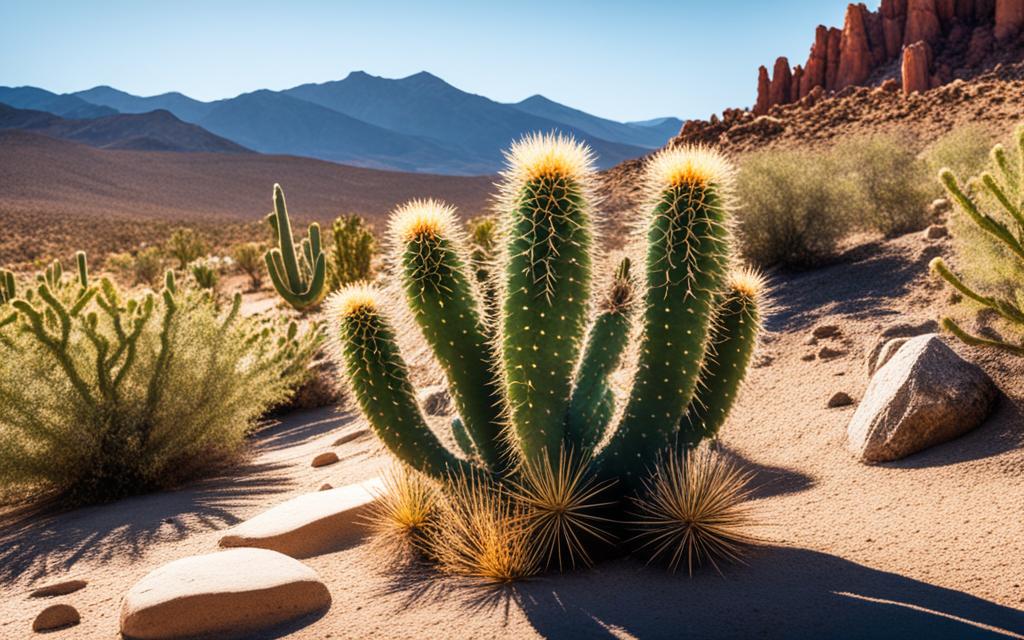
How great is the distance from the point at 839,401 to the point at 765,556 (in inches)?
132

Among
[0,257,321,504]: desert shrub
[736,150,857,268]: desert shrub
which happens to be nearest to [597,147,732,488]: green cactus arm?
[0,257,321,504]: desert shrub

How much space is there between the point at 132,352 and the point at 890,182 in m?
12.7

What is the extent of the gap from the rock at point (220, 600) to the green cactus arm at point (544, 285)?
1.38 meters

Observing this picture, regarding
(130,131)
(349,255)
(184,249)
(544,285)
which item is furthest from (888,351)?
(130,131)

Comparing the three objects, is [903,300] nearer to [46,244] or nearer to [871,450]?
[871,450]

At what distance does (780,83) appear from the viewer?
180 feet

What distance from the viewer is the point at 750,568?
14.5 feet

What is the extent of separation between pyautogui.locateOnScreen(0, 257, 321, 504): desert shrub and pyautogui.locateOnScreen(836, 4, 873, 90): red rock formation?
167ft

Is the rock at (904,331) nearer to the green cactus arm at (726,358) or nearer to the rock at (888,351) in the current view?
the rock at (888,351)

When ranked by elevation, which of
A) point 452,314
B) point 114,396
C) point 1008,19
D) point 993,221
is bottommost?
point 114,396

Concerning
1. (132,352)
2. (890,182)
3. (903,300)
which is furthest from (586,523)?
(890,182)

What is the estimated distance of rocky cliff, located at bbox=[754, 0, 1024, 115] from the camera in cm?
4197

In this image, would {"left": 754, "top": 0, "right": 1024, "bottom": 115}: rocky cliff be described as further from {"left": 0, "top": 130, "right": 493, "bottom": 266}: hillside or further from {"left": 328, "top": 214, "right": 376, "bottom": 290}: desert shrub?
{"left": 328, "top": 214, "right": 376, "bottom": 290}: desert shrub

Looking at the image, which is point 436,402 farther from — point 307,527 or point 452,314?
point 452,314
